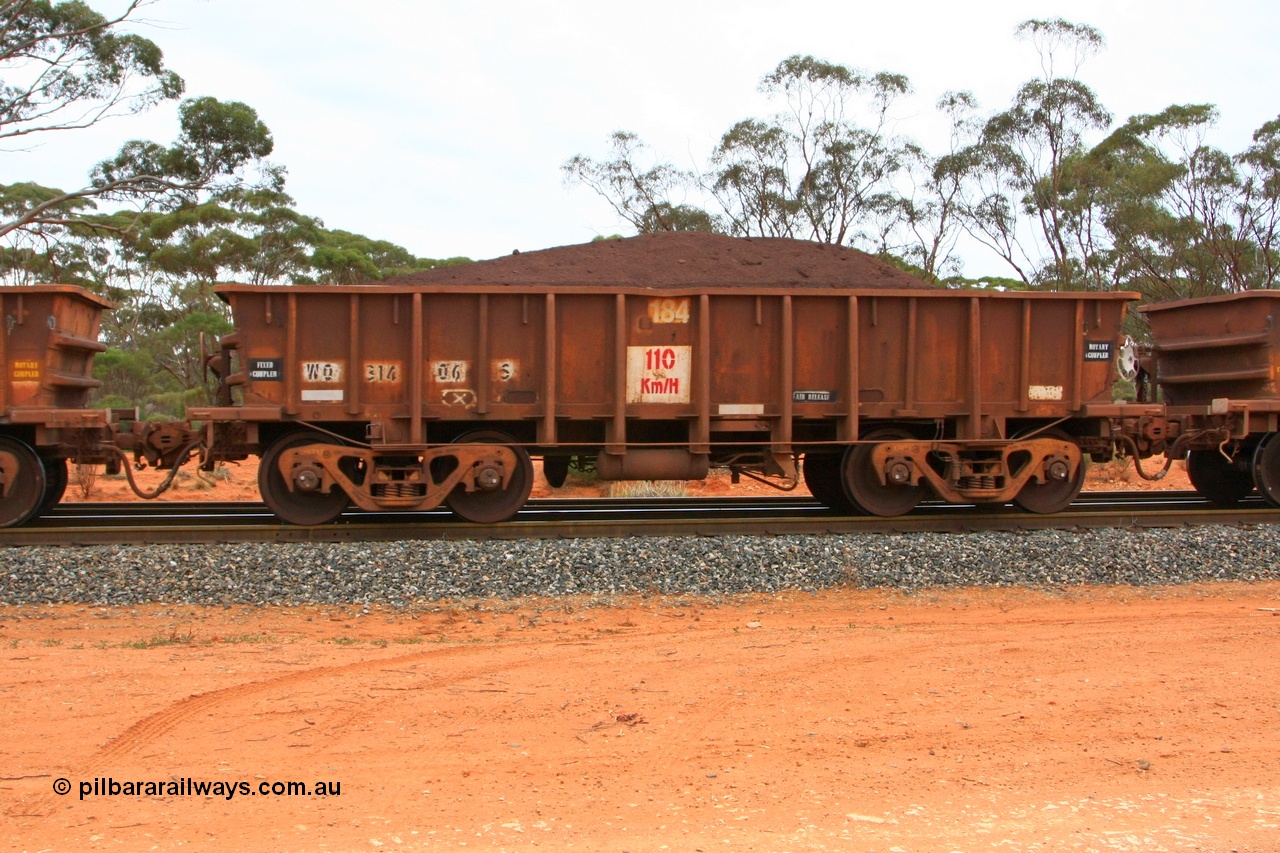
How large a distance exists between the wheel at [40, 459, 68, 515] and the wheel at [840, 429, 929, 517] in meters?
7.81

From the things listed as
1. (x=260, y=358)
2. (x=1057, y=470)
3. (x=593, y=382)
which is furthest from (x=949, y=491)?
(x=260, y=358)

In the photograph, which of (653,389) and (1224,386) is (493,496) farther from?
(1224,386)

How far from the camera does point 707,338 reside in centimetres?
986

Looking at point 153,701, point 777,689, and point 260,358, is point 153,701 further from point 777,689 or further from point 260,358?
point 260,358

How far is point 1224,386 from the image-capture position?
11.7m

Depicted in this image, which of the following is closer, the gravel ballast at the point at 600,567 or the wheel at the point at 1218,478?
the gravel ballast at the point at 600,567

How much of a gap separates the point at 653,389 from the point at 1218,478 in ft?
23.1

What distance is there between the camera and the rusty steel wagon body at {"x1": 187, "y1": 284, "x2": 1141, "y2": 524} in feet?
31.7

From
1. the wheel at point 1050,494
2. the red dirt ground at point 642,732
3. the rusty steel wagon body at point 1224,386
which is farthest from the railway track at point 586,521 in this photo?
the red dirt ground at point 642,732

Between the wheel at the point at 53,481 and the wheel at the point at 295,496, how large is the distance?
224 centimetres

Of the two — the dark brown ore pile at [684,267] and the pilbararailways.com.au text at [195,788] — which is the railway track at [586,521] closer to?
the dark brown ore pile at [684,267]

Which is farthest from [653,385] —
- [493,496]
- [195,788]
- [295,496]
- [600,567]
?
[195,788]

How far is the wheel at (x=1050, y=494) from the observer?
34.6 ft

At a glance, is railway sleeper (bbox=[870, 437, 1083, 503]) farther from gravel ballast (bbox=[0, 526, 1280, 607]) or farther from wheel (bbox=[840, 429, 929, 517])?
gravel ballast (bbox=[0, 526, 1280, 607])
